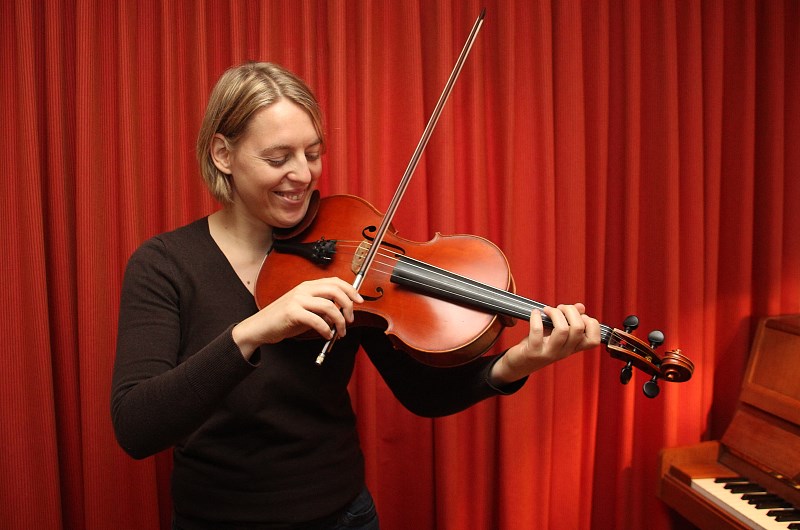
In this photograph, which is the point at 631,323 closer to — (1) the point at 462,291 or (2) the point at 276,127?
(1) the point at 462,291

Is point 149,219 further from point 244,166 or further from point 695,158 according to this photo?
point 695,158

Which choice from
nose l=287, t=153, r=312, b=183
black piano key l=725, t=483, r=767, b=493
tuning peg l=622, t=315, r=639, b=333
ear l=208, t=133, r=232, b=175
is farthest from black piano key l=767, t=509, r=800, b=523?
ear l=208, t=133, r=232, b=175

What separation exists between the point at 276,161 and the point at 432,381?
531mm

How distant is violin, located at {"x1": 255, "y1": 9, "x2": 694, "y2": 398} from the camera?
3.55 feet

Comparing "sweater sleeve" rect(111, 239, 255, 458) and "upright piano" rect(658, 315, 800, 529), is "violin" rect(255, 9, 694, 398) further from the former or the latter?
"upright piano" rect(658, 315, 800, 529)

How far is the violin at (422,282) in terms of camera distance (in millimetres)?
1081

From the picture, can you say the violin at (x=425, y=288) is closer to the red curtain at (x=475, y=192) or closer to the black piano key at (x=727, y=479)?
the red curtain at (x=475, y=192)

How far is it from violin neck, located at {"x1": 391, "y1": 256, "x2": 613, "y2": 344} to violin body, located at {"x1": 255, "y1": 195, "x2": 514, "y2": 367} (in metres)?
0.01

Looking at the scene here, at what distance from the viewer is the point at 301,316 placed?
869 mm

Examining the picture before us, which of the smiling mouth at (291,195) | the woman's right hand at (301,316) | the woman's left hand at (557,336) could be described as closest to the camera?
the woman's right hand at (301,316)

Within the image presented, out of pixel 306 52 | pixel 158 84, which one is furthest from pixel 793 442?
pixel 158 84

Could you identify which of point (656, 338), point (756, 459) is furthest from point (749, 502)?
point (656, 338)

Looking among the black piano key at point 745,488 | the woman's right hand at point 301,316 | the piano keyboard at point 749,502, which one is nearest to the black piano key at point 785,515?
the piano keyboard at point 749,502

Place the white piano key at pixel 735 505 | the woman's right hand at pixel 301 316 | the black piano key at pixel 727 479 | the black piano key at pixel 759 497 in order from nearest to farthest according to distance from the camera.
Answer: the woman's right hand at pixel 301 316 → the white piano key at pixel 735 505 → the black piano key at pixel 759 497 → the black piano key at pixel 727 479
